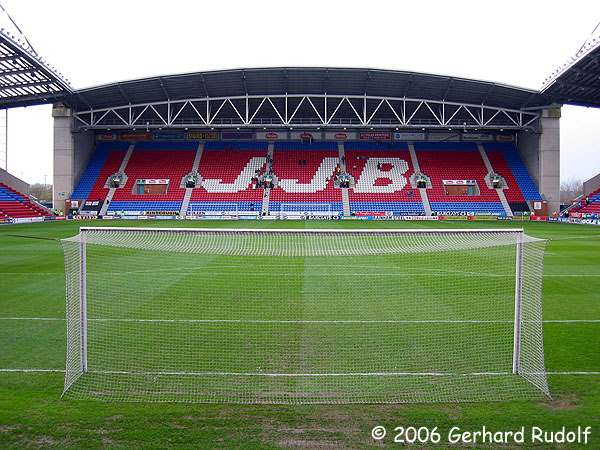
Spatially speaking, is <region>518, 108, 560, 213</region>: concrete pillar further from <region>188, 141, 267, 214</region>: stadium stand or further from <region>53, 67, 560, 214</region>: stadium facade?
<region>188, 141, 267, 214</region>: stadium stand

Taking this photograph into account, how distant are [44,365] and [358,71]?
3596cm

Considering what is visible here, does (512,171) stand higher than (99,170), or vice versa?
(512,171)

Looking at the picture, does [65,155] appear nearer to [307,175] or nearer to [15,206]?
[15,206]

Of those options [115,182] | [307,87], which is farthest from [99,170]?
[307,87]

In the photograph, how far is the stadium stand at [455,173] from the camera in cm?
4478

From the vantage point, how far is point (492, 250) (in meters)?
18.2

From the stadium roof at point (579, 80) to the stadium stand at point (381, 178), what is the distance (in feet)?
48.7

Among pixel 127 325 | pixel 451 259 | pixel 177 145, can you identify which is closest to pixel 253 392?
pixel 127 325

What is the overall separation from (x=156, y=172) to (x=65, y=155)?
8633 millimetres

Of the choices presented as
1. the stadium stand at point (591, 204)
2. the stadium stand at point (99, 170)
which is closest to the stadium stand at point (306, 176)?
the stadium stand at point (99, 170)

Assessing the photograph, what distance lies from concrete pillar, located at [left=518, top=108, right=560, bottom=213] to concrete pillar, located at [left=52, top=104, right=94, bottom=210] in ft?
146

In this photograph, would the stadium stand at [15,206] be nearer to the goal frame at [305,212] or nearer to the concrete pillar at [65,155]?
the concrete pillar at [65,155]

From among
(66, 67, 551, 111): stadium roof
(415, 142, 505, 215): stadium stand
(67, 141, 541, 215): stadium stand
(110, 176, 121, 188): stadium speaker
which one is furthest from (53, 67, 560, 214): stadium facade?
(415, 142, 505, 215): stadium stand

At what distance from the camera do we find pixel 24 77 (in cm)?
3316
